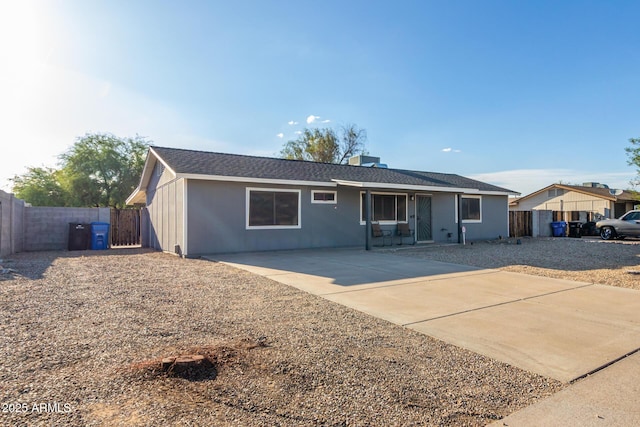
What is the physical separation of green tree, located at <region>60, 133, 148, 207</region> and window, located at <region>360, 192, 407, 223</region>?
75.9ft

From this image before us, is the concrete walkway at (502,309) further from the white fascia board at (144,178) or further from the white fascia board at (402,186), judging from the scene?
the white fascia board at (144,178)

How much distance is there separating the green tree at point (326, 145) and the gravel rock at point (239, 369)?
1235 inches

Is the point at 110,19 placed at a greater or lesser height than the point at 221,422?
greater

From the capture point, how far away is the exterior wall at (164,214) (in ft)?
38.4

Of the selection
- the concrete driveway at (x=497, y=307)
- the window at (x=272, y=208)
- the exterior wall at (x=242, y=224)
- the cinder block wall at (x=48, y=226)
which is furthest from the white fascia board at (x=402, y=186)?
the cinder block wall at (x=48, y=226)

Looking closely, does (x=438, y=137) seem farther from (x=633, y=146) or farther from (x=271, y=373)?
(x=271, y=373)

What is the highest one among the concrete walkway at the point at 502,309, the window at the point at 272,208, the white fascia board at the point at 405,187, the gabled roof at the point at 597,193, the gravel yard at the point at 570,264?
the gabled roof at the point at 597,193

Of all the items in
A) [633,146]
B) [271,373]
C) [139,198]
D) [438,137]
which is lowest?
[271,373]

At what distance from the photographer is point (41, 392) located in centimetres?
252

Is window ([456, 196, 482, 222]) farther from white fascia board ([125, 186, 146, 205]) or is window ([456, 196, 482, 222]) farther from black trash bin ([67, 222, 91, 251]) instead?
black trash bin ([67, 222, 91, 251])

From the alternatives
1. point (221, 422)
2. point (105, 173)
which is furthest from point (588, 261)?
point (105, 173)

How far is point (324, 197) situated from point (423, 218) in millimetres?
5077

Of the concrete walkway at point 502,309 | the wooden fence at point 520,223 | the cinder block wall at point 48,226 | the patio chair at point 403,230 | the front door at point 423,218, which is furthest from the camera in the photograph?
the wooden fence at point 520,223

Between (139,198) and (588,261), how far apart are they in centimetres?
2020
